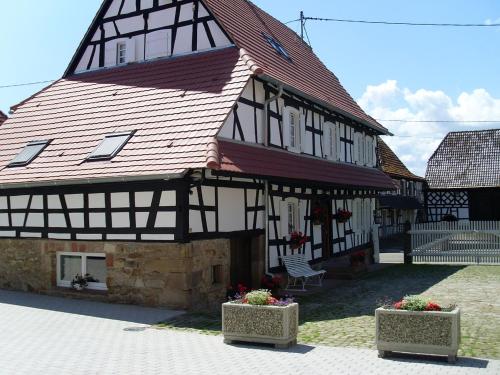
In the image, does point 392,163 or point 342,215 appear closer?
point 342,215

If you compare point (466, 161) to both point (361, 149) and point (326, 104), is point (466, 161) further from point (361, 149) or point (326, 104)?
point (326, 104)

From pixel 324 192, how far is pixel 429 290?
212 inches

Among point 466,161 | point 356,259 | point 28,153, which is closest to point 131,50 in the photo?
point 28,153

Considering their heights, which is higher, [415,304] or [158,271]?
[158,271]

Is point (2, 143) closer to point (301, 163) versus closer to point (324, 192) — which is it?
point (301, 163)

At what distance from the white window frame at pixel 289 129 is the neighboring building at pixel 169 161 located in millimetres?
56

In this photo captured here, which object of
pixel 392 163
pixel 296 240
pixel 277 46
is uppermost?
pixel 277 46

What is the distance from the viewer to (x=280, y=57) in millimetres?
18734

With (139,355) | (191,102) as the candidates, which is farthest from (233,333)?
(191,102)

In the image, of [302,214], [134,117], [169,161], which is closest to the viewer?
[169,161]

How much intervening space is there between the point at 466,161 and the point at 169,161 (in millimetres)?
34773

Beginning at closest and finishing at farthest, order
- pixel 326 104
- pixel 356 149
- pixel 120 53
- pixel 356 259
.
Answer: pixel 356 259 → pixel 326 104 → pixel 120 53 → pixel 356 149

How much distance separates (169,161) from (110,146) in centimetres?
229

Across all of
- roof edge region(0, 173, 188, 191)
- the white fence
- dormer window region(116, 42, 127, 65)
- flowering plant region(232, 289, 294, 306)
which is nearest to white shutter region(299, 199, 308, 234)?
the white fence
